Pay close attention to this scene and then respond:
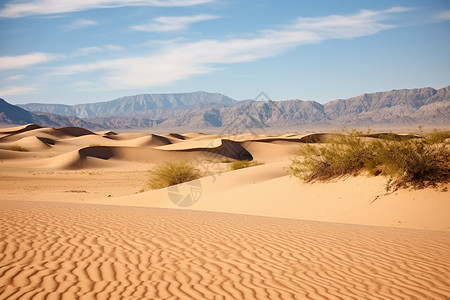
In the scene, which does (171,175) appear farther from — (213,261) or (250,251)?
(213,261)

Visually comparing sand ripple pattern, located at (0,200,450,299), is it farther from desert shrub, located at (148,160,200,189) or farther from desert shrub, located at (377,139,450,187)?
desert shrub, located at (148,160,200,189)

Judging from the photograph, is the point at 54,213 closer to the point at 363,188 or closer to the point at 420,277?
the point at 420,277

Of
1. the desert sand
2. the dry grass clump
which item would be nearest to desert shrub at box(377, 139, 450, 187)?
the dry grass clump

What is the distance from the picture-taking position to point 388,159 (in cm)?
1152

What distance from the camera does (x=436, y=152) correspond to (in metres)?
11.1

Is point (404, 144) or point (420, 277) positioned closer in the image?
point (420, 277)

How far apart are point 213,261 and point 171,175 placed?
55.7 feet

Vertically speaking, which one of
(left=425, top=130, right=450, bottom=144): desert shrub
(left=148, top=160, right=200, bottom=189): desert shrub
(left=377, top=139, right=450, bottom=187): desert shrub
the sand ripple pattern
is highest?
(left=425, top=130, right=450, bottom=144): desert shrub

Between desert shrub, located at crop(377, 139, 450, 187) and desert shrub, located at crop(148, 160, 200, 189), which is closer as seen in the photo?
desert shrub, located at crop(377, 139, 450, 187)

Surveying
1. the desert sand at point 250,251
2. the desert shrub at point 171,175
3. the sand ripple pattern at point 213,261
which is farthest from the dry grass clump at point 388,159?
the desert shrub at point 171,175

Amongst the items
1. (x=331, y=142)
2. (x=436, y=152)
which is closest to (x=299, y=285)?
(x=436, y=152)

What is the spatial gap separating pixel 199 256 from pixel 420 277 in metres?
3.02

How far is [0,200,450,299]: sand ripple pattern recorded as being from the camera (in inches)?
178

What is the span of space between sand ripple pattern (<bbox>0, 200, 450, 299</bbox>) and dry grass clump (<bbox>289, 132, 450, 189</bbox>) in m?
3.20
